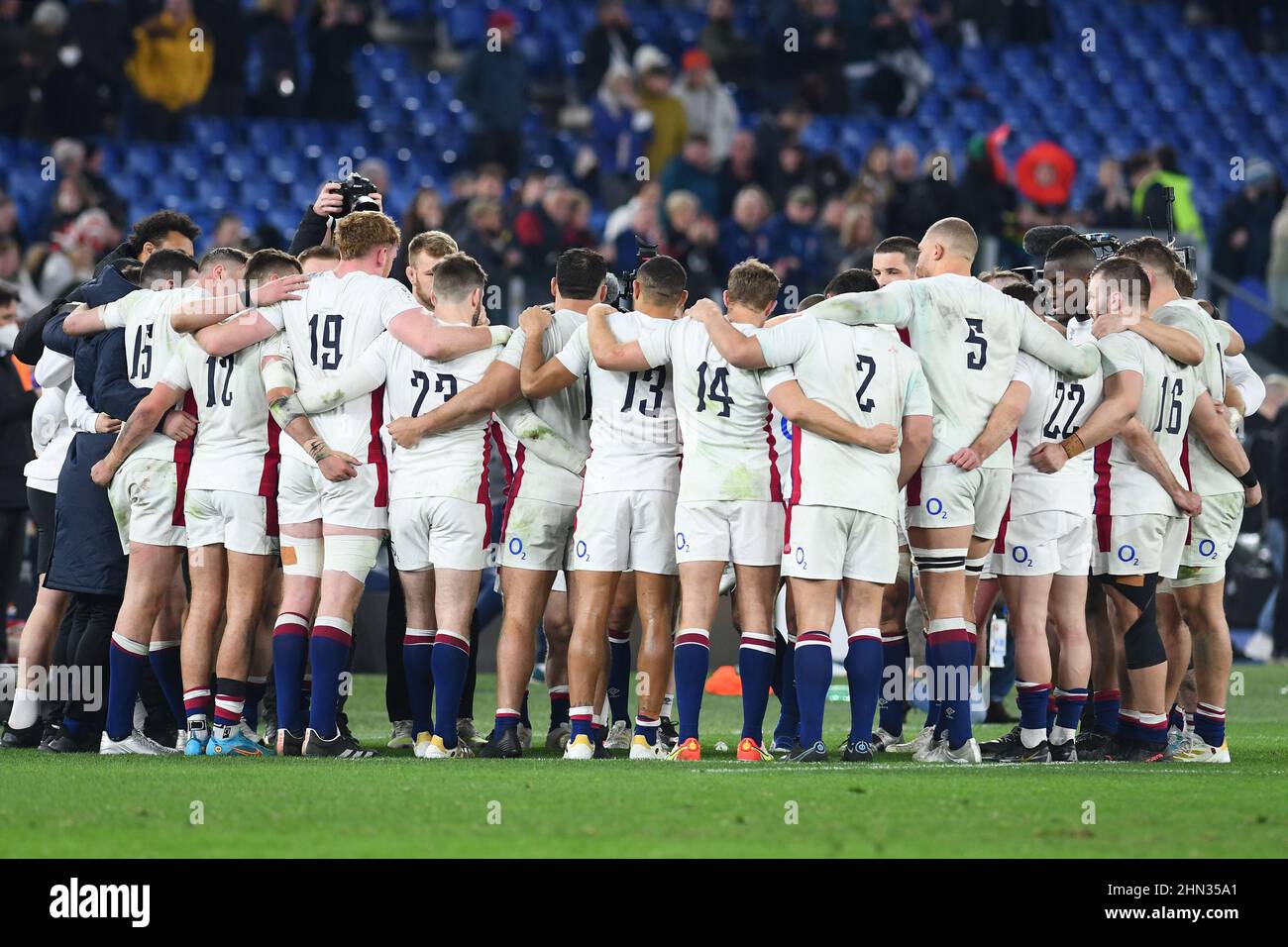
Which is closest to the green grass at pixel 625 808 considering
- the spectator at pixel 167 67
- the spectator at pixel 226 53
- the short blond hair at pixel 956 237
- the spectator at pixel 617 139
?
the short blond hair at pixel 956 237

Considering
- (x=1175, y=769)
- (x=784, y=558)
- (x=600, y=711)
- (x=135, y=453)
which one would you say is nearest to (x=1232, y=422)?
(x=1175, y=769)

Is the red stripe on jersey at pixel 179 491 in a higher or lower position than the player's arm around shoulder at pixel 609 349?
lower

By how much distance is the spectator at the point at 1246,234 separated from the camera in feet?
65.9

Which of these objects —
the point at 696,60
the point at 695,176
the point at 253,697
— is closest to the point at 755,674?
the point at 253,697

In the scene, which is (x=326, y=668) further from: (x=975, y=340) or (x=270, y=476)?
(x=975, y=340)

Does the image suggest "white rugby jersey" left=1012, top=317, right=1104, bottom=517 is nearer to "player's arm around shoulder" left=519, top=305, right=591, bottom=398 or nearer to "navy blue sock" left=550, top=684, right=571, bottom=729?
"player's arm around shoulder" left=519, top=305, right=591, bottom=398

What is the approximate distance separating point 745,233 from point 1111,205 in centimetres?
451

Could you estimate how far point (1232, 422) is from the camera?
9.57 metres

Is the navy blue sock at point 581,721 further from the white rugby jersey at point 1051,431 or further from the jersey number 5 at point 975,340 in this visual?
the jersey number 5 at point 975,340

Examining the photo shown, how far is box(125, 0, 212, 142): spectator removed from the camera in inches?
733

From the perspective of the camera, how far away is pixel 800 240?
17.7 metres

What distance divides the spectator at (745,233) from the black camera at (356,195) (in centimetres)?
819

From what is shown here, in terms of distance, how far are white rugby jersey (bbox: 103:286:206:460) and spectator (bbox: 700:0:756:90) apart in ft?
45.7

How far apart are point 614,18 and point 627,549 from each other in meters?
13.8
